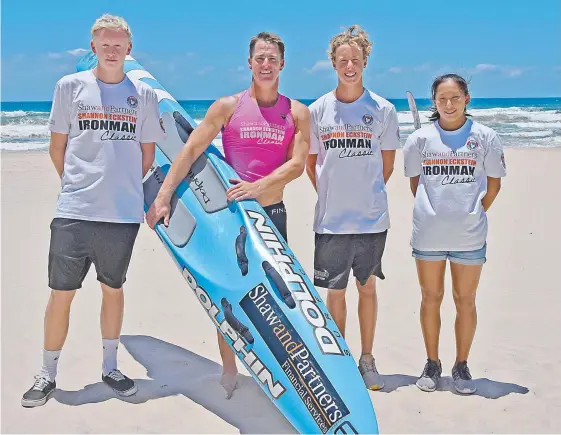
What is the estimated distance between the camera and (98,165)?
318 cm

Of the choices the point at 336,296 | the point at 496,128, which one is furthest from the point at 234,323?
the point at 496,128

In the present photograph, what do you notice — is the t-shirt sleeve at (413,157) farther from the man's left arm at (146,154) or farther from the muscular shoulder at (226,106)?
the man's left arm at (146,154)

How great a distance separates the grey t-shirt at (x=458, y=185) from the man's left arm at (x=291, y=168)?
25.8 inches

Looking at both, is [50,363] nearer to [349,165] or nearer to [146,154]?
[146,154]

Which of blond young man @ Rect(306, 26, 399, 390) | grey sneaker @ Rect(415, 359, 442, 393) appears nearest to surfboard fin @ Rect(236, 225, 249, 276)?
blond young man @ Rect(306, 26, 399, 390)

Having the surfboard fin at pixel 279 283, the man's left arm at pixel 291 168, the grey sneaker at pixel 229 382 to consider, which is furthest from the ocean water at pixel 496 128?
the surfboard fin at pixel 279 283

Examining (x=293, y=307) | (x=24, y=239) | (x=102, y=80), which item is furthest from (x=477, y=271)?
(x=24, y=239)

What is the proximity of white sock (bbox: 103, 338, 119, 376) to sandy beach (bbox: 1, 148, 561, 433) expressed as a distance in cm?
12

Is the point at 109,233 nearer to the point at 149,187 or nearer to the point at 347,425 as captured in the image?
the point at 149,187

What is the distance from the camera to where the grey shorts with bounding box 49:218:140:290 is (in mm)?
3199

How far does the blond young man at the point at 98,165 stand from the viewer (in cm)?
317

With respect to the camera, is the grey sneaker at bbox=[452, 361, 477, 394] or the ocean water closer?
the grey sneaker at bbox=[452, 361, 477, 394]

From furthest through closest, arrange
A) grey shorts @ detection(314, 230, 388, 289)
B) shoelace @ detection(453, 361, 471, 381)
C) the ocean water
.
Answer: the ocean water, shoelace @ detection(453, 361, 471, 381), grey shorts @ detection(314, 230, 388, 289)

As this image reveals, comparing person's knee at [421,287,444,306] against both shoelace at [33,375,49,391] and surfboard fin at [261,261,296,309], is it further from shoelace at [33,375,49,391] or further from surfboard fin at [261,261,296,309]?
shoelace at [33,375,49,391]
